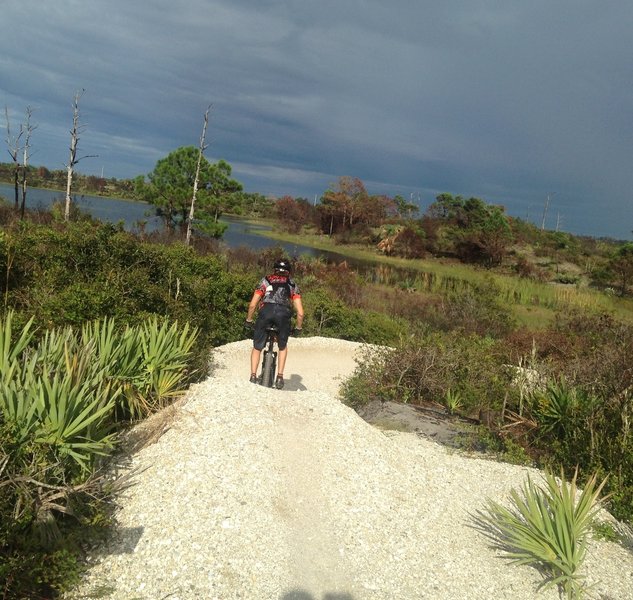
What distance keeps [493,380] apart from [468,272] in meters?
34.5

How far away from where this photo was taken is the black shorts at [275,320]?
6.79 metres

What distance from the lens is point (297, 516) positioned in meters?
4.14

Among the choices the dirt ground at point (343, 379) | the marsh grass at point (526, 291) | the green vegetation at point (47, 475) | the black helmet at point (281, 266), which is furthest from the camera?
the marsh grass at point (526, 291)

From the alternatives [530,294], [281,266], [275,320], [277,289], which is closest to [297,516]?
[275,320]

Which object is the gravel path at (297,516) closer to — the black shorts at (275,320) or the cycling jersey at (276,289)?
the black shorts at (275,320)

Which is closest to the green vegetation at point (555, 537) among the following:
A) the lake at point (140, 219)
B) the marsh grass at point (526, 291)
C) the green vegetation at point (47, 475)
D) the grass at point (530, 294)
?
the green vegetation at point (47, 475)

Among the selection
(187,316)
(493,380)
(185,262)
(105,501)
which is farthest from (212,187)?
(105,501)

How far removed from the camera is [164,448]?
4.61m

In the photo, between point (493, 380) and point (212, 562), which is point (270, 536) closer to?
point (212, 562)

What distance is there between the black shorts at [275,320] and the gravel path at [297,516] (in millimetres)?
1047

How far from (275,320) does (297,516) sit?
3.10 m

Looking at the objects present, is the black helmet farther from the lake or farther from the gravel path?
the lake

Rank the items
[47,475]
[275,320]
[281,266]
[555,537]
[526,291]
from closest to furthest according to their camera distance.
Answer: [47,475], [555,537], [281,266], [275,320], [526,291]

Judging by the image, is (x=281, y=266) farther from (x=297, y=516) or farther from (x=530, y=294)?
(x=530, y=294)
